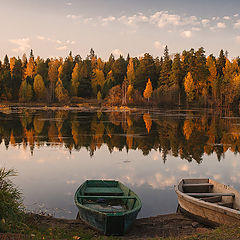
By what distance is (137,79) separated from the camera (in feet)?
346

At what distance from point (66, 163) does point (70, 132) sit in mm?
13920

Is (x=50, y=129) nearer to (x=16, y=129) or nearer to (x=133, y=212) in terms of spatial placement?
(x=16, y=129)

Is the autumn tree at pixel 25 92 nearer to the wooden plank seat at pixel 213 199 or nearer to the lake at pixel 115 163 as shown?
the lake at pixel 115 163

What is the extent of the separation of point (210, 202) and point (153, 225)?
2.60 meters

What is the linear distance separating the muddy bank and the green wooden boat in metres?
0.34

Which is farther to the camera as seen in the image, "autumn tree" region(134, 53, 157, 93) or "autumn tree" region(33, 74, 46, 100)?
"autumn tree" region(134, 53, 157, 93)

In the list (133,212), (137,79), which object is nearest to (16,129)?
(133,212)

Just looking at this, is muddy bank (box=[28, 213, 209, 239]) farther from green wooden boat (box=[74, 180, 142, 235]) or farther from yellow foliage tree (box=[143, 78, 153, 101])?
yellow foliage tree (box=[143, 78, 153, 101])

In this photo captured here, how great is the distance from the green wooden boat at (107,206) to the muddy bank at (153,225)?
1.12ft

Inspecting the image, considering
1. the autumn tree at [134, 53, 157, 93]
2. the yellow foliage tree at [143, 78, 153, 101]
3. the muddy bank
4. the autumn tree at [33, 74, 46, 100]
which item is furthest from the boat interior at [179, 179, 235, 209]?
the autumn tree at [134, 53, 157, 93]

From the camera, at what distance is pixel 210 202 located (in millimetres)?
10703

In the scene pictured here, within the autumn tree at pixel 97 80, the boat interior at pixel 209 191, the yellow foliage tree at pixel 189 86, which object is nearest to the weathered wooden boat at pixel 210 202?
the boat interior at pixel 209 191

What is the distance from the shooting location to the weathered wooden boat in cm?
891

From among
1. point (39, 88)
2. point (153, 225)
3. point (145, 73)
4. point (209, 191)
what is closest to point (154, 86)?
point (145, 73)
